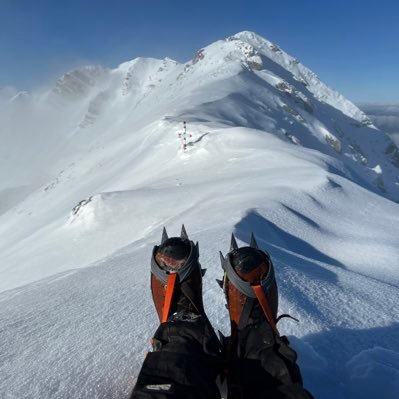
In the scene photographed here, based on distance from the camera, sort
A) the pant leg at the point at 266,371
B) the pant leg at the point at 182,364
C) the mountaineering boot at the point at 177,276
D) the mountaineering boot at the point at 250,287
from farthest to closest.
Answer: the mountaineering boot at the point at 177,276, the mountaineering boot at the point at 250,287, the pant leg at the point at 266,371, the pant leg at the point at 182,364

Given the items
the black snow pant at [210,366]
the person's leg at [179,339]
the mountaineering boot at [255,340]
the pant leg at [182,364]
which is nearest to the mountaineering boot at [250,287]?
the mountaineering boot at [255,340]

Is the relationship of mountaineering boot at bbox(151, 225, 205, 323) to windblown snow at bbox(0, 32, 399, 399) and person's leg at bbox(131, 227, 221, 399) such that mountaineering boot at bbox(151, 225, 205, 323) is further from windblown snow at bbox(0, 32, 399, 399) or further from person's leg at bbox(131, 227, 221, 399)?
windblown snow at bbox(0, 32, 399, 399)

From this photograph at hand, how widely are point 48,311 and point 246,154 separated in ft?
46.1

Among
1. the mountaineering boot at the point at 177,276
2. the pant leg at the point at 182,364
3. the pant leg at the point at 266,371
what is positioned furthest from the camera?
the mountaineering boot at the point at 177,276

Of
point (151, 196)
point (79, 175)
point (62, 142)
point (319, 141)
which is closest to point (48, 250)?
point (151, 196)

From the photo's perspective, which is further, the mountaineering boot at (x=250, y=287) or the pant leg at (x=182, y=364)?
the mountaineering boot at (x=250, y=287)

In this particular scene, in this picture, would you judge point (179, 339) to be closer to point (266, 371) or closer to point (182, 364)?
point (182, 364)

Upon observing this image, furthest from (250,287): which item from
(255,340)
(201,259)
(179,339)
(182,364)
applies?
(201,259)

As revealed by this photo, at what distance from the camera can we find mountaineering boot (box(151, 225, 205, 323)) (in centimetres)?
289

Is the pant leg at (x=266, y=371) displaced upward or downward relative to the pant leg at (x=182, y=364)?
downward

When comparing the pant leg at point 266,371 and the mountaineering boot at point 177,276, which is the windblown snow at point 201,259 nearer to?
the mountaineering boot at point 177,276

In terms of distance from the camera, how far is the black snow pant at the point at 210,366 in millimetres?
1907

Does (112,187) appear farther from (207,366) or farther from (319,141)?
(319,141)

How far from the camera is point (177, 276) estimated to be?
2.91 meters
